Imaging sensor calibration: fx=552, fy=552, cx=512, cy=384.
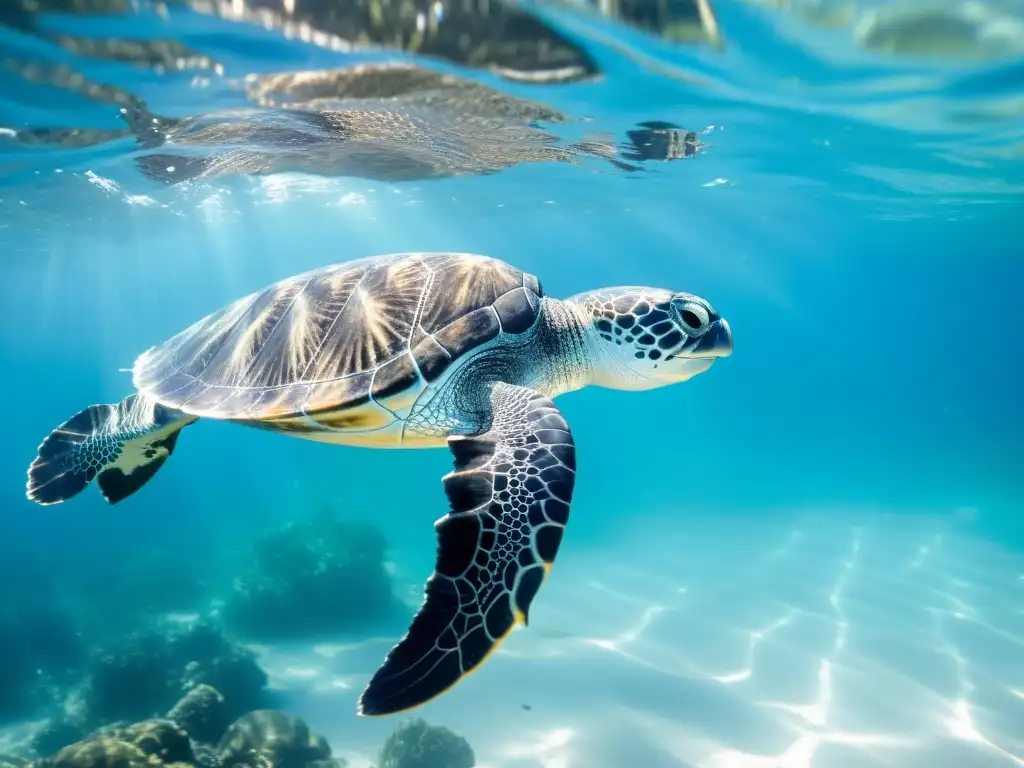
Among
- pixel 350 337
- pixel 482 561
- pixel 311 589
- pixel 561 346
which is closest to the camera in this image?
pixel 482 561

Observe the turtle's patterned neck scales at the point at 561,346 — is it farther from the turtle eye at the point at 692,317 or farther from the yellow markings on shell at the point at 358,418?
the yellow markings on shell at the point at 358,418

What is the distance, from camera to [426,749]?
6211mm

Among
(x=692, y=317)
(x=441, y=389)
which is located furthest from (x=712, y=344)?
(x=441, y=389)

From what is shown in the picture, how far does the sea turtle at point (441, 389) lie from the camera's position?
7.42 ft

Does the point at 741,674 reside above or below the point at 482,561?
below

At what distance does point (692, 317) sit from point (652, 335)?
30cm

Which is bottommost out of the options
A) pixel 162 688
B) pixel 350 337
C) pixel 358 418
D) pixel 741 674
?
pixel 162 688

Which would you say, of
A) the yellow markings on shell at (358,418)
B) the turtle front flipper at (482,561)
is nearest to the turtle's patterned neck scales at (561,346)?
the yellow markings on shell at (358,418)

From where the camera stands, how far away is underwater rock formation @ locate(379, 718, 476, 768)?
6.19m

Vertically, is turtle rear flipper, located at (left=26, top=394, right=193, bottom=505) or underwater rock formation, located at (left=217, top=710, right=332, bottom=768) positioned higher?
turtle rear flipper, located at (left=26, top=394, right=193, bottom=505)

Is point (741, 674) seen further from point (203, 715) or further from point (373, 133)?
point (373, 133)

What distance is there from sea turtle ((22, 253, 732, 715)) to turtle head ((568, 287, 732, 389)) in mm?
11

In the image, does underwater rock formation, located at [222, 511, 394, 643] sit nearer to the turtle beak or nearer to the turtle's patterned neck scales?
the turtle's patterned neck scales

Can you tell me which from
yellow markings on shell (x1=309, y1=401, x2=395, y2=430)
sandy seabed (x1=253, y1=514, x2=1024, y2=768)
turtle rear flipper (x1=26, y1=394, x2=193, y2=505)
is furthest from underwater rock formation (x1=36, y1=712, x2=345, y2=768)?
yellow markings on shell (x1=309, y1=401, x2=395, y2=430)
